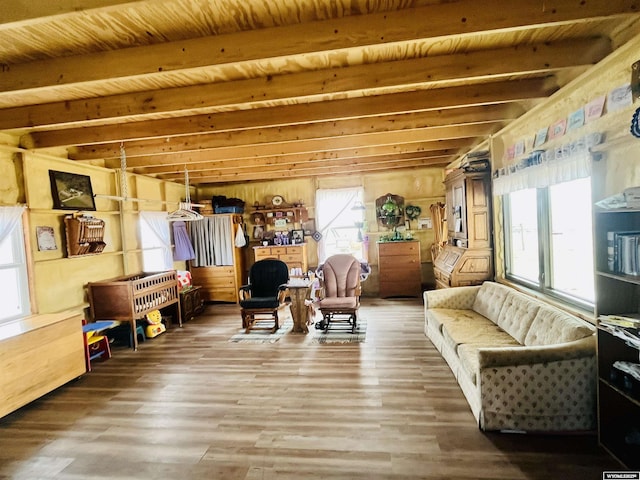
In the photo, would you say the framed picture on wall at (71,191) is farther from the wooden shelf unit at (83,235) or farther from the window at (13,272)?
the window at (13,272)

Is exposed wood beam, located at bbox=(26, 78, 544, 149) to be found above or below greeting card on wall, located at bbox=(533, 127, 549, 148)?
above

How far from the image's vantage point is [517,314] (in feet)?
10.4

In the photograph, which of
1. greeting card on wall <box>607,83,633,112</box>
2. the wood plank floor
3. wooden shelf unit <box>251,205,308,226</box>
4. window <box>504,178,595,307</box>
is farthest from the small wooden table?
greeting card on wall <box>607,83,633,112</box>

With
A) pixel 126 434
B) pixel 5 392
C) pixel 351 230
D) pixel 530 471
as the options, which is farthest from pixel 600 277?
pixel 351 230

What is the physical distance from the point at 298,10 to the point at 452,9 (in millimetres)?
924

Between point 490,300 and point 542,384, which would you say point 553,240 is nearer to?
point 490,300

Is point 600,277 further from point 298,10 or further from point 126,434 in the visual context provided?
point 126,434

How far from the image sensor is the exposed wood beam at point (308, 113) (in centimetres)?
Result: 314

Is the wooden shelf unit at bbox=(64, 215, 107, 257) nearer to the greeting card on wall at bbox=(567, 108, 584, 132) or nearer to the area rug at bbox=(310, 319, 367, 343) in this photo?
the area rug at bbox=(310, 319, 367, 343)

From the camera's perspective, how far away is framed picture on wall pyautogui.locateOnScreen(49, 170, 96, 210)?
4219 millimetres

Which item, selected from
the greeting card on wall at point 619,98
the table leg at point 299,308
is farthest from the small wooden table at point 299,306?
the greeting card on wall at point 619,98

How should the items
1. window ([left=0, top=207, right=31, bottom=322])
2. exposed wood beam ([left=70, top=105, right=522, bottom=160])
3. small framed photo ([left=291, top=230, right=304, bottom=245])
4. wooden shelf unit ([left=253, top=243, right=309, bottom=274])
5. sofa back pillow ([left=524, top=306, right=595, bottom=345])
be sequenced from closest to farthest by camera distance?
sofa back pillow ([left=524, top=306, right=595, bottom=345]) → window ([left=0, top=207, right=31, bottom=322]) → exposed wood beam ([left=70, top=105, right=522, bottom=160]) → wooden shelf unit ([left=253, top=243, right=309, bottom=274]) → small framed photo ([left=291, top=230, right=304, bottom=245])

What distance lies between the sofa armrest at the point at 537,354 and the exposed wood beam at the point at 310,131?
8.43 feet

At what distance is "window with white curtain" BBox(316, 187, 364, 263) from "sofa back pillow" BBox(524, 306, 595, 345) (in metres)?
4.52
